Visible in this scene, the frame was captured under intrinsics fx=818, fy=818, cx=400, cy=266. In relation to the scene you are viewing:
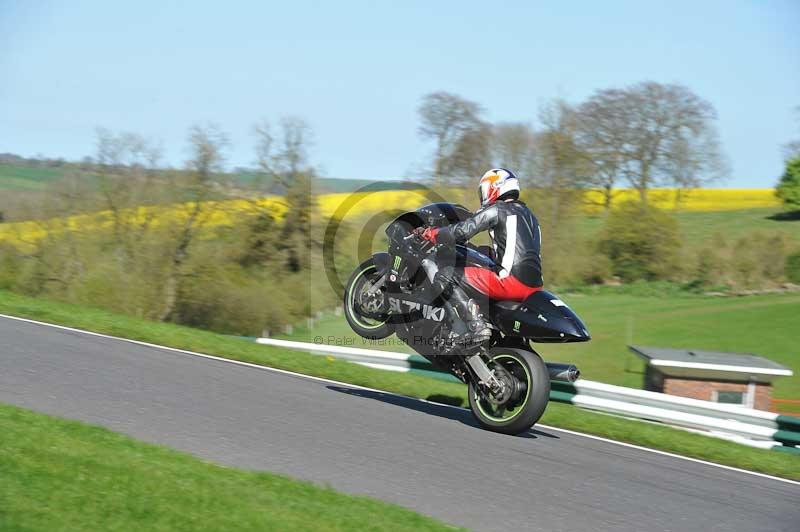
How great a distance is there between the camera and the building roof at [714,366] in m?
19.7

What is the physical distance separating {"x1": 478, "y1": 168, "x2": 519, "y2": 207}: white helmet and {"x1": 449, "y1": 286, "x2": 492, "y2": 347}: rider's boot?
0.93 m

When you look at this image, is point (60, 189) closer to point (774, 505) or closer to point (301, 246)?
point (301, 246)

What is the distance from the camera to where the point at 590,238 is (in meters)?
39.9

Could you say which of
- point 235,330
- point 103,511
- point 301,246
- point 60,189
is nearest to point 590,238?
point 301,246

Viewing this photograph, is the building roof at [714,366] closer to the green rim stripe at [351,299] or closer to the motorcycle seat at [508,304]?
the green rim stripe at [351,299]

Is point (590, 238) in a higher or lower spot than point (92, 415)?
higher

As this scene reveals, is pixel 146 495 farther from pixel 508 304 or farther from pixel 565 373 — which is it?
pixel 565 373

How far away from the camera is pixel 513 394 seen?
764cm

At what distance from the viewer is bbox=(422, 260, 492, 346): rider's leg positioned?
25.7ft

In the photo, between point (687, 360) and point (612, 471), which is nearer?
point (612, 471)

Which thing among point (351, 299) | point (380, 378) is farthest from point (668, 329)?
point (351, 299)

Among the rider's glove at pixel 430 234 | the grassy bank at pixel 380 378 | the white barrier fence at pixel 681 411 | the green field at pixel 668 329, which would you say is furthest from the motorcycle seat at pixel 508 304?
the green field at pixel 668 329

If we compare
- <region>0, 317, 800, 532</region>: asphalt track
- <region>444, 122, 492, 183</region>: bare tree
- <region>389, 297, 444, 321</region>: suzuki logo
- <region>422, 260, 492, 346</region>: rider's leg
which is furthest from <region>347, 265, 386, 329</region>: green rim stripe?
<region>444, 122, 492, 183</region>: bare tree

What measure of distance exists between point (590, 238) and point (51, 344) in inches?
1304
